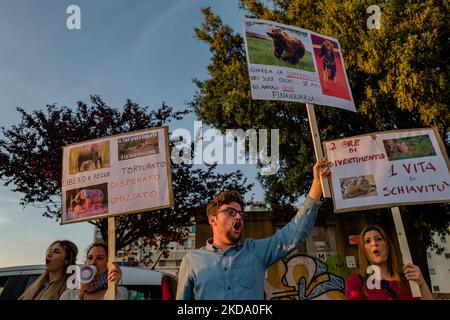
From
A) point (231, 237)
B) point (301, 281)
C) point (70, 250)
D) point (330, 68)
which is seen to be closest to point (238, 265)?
point (231, 237)

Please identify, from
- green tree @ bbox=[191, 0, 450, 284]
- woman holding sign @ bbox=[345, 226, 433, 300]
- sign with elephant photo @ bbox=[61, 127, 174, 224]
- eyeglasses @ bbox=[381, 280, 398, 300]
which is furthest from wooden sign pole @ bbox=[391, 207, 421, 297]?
green tree @ bbox=[191, 0, 450, 284]

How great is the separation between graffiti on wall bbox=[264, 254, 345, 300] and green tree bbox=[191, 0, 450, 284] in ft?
6.32

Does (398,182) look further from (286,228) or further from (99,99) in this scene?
(99,99)

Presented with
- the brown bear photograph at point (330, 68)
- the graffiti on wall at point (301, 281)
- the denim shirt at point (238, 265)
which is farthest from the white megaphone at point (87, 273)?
the graffiti on wall at point (301, 281)

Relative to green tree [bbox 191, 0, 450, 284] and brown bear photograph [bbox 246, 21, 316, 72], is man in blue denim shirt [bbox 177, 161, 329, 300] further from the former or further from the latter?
green tree [bbox 191, 0, 450, 284]

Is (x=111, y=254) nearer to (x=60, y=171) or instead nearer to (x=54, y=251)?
(x=54, y=251)

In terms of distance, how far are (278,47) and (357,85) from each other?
7.20m

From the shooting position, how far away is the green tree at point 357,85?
9641mm

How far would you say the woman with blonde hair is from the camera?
3.76m

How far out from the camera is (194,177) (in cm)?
1305

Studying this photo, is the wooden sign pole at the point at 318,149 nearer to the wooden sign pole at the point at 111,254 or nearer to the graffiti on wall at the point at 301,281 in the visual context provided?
the wooden sign pole at the point at 111,254

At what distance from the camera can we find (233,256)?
2604 millimetres
